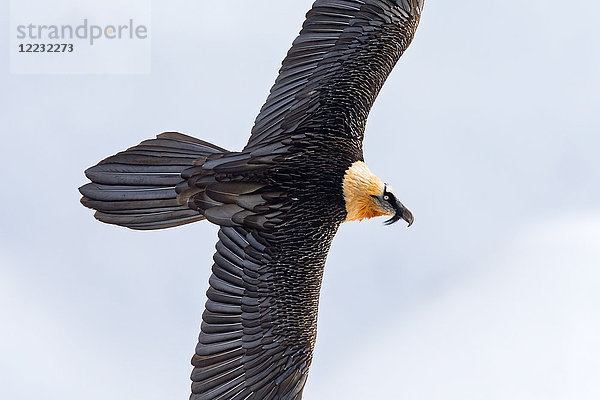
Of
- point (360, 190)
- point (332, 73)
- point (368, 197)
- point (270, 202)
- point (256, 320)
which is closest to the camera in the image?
point (270, 202)

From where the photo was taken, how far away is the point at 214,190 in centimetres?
1170

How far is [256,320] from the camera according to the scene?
1179 centimetres

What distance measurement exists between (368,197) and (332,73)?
1.58 metres

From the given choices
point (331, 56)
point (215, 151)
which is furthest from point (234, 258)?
point (331, 56)

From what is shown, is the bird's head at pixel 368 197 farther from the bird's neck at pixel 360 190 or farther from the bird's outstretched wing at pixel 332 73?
the bird's outstretched wing at pixel 332 73

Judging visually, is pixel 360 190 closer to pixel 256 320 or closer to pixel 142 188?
pixel 256 320

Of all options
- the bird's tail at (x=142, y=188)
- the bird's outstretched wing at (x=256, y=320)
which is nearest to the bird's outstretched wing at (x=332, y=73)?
the bird's tail at (x=142, y=188)

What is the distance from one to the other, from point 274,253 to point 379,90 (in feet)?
8.58

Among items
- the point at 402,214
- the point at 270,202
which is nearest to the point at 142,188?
the point at 270,202

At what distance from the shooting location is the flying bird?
11695mm

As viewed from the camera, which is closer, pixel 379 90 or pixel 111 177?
pixel 111 177

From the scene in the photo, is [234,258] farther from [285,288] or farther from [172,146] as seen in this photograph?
[172,146]

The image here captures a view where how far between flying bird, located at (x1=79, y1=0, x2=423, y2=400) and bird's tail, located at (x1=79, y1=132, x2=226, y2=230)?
1cm

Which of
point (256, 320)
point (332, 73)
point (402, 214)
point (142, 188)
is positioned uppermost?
point (332, 73)
